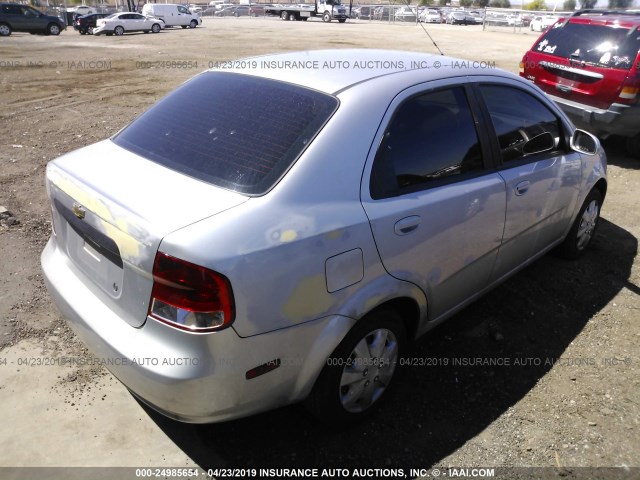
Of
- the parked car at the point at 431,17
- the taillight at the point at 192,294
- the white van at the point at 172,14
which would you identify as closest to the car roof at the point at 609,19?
the taillight at the point at 192,294

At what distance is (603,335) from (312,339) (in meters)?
2.38

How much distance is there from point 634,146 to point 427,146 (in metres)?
6.11

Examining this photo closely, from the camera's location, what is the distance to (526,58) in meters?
7.85

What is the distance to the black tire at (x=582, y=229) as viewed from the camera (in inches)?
166

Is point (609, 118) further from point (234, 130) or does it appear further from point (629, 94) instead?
point (234, 130)

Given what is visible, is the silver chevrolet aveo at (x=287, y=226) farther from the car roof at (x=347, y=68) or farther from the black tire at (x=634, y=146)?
the black tire at (x=634, y=146)

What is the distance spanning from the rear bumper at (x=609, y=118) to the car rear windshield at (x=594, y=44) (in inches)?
21.5

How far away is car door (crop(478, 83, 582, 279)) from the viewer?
316cm

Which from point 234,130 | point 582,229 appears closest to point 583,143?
point 582,229

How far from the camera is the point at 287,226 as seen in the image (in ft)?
6.74

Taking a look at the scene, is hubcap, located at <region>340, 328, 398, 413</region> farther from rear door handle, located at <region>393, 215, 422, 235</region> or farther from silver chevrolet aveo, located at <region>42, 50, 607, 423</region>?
rear door handle, located at <region>393, 215, 422, 235</region>

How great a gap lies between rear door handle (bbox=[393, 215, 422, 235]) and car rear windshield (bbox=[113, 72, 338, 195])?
0.58 meters

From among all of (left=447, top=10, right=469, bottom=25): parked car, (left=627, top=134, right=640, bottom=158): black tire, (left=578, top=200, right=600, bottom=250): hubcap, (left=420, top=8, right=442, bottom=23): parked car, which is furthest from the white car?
(left=578, top=200, right=600, bottom=250): hubcap

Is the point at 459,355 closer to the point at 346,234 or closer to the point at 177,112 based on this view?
the point at 346,234
